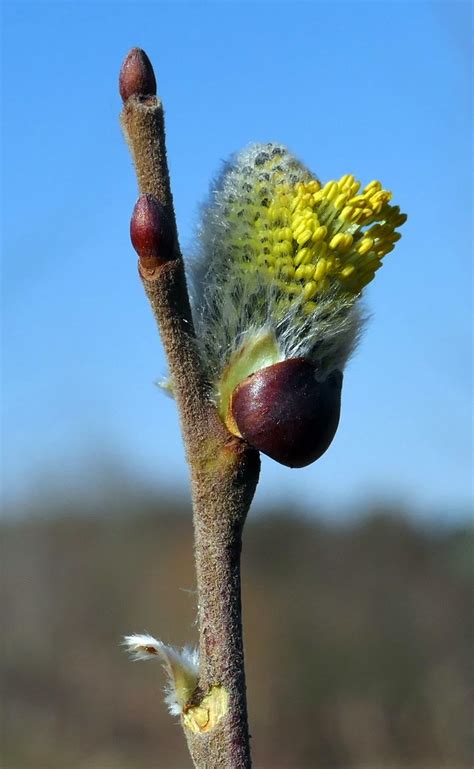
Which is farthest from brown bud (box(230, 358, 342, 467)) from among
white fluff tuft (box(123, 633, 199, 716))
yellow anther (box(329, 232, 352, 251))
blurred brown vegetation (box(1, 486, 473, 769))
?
blurred brown vegetation (box(1, 486, 473, 769))

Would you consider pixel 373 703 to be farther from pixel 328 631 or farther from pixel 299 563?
pixel 299 563

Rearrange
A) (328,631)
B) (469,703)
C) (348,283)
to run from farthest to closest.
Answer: (328,631), (469,703), (348,283)

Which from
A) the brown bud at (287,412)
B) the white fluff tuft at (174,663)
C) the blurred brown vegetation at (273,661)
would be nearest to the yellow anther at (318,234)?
the brown bud at (287,412)

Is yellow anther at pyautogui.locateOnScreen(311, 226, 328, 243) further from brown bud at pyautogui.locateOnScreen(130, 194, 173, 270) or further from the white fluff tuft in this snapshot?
the white fluff tuft

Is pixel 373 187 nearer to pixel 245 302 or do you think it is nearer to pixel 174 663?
pixel 245 302

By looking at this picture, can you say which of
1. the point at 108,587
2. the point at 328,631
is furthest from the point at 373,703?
the point at 108,587

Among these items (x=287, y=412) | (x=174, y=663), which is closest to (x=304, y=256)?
(x=287, y=412)
